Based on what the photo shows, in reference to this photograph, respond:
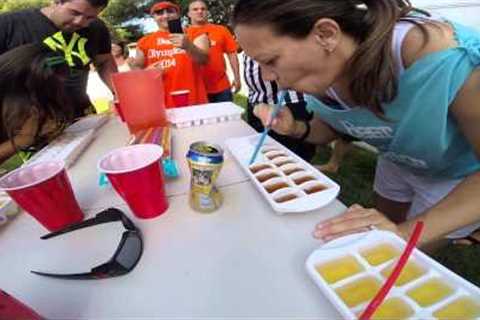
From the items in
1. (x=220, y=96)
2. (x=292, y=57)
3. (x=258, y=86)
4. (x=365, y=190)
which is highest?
(x=292, y=57)

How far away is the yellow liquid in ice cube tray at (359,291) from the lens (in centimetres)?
48

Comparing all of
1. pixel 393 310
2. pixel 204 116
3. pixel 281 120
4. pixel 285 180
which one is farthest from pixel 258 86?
pixel 393 310

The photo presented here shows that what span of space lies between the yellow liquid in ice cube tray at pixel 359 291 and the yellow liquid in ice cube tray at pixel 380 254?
0.14 ft

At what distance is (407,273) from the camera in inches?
20.5

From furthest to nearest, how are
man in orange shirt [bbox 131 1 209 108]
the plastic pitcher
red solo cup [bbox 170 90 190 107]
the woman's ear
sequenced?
man in orange shirt [bbox 131 1 209 108], red solo cup [bbox 170 90 190 107], the plastic pitcher, the woman's ear

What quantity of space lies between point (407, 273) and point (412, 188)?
0.67m

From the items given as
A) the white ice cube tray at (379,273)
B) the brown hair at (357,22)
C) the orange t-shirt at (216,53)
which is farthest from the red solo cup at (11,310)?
the orange t-shirt at (216,53)

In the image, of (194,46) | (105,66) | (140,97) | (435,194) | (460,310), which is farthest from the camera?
(194,46)

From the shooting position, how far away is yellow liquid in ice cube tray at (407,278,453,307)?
0.47 m

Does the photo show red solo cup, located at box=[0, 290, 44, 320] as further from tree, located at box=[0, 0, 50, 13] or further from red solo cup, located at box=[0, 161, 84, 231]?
tree, located at box=[0, 0, 50, 13]

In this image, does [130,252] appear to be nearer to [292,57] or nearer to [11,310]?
[11,310]

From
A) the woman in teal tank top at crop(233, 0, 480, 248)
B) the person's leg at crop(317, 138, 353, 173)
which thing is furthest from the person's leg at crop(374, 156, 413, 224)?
the person's leg at crop(317, 138, 353, 173)

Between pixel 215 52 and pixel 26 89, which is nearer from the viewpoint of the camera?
pixel 26 89

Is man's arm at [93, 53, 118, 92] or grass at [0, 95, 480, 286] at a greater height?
man's arm at [93, 53, 118, 92]
